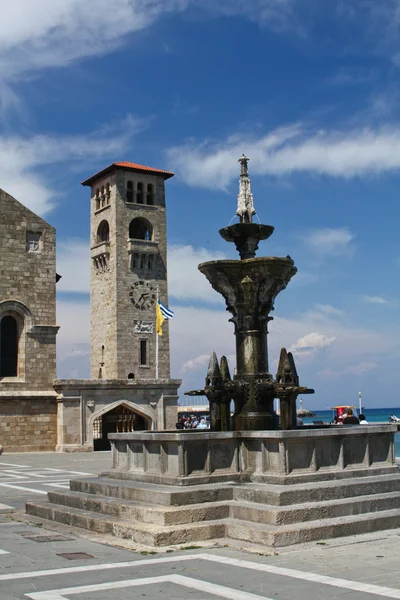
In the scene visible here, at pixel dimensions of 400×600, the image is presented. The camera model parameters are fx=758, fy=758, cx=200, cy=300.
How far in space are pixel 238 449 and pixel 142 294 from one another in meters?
47.9

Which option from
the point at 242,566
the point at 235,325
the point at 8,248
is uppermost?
the point at 8,248

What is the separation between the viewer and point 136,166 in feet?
202

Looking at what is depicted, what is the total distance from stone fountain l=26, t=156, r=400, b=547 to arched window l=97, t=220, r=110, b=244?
49.5m

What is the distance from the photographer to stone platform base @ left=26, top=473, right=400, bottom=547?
991cm

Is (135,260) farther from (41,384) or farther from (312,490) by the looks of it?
(312,490)

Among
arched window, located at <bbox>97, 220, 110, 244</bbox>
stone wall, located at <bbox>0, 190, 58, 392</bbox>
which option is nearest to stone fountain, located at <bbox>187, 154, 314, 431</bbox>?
stone wall, located at <bbox>0, 190, 58, 392</bbox>

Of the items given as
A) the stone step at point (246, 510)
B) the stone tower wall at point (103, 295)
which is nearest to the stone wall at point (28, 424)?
the stone tower wall at point (103, 295)

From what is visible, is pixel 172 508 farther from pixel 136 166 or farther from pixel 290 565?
pixel 136 166

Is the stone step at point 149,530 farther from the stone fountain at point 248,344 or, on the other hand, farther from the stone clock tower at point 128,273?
the stone clock tower at point 128,273

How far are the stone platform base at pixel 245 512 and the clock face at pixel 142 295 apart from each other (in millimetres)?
47051

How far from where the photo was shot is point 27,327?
38031 mm

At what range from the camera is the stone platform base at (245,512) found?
32.5 ft

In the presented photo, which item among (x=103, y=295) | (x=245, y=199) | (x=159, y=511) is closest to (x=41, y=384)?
(x=103, y=295)

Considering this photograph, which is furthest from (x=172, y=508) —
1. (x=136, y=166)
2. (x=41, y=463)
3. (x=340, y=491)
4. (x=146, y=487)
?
(x=136, y=166)
